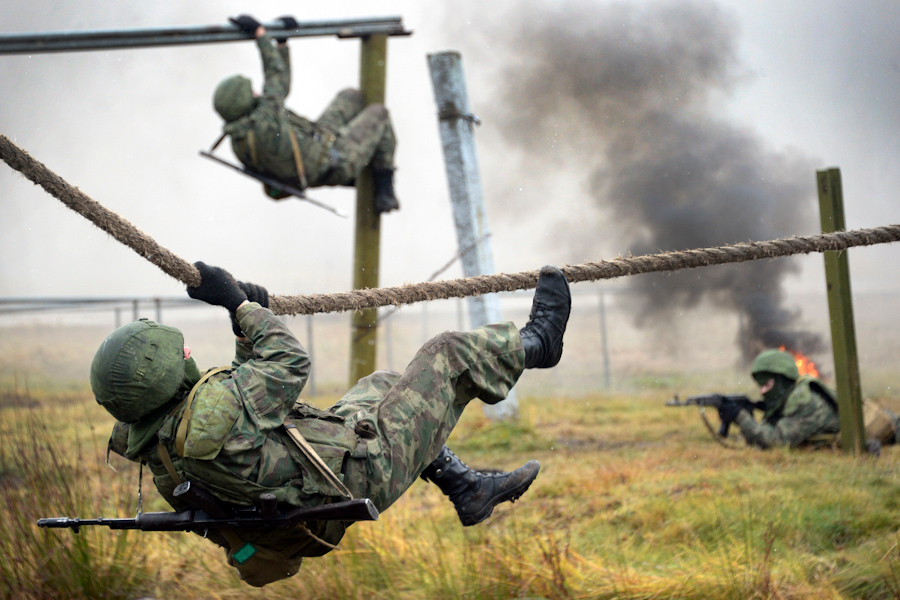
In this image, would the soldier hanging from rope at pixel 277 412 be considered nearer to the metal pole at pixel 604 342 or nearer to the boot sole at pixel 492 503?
the boot sole at pixel 492 503

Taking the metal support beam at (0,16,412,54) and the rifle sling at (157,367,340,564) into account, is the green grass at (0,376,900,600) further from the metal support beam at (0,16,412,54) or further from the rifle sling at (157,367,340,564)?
the metal support beam at (0,16,412,54)

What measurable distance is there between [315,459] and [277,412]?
0.66ft

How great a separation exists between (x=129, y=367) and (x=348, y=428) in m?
→ 0.77

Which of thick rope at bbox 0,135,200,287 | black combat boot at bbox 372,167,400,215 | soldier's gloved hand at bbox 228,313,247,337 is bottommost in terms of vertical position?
soldier's gloved hand at bbox 228,313,247,337

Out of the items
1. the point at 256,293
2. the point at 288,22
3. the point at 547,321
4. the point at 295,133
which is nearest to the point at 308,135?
the point at 295,133

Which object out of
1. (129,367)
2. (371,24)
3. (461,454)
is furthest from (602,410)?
(129,367)

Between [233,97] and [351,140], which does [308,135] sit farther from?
[233,97]

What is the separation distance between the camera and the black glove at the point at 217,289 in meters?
2.46

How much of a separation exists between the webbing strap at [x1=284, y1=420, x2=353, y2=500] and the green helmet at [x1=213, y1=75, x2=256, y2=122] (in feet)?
15.9

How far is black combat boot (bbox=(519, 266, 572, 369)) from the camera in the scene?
2.69m

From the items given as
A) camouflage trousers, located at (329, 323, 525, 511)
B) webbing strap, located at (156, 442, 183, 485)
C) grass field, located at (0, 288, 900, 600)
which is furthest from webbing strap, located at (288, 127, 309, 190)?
webbing strap, located at (156, 442, 183, 485)

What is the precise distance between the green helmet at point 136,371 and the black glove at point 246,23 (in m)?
4.82

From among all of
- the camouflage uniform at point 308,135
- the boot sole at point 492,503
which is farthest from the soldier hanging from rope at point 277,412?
the camouflage uniform at point 308,135

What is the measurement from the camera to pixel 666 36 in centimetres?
1006
